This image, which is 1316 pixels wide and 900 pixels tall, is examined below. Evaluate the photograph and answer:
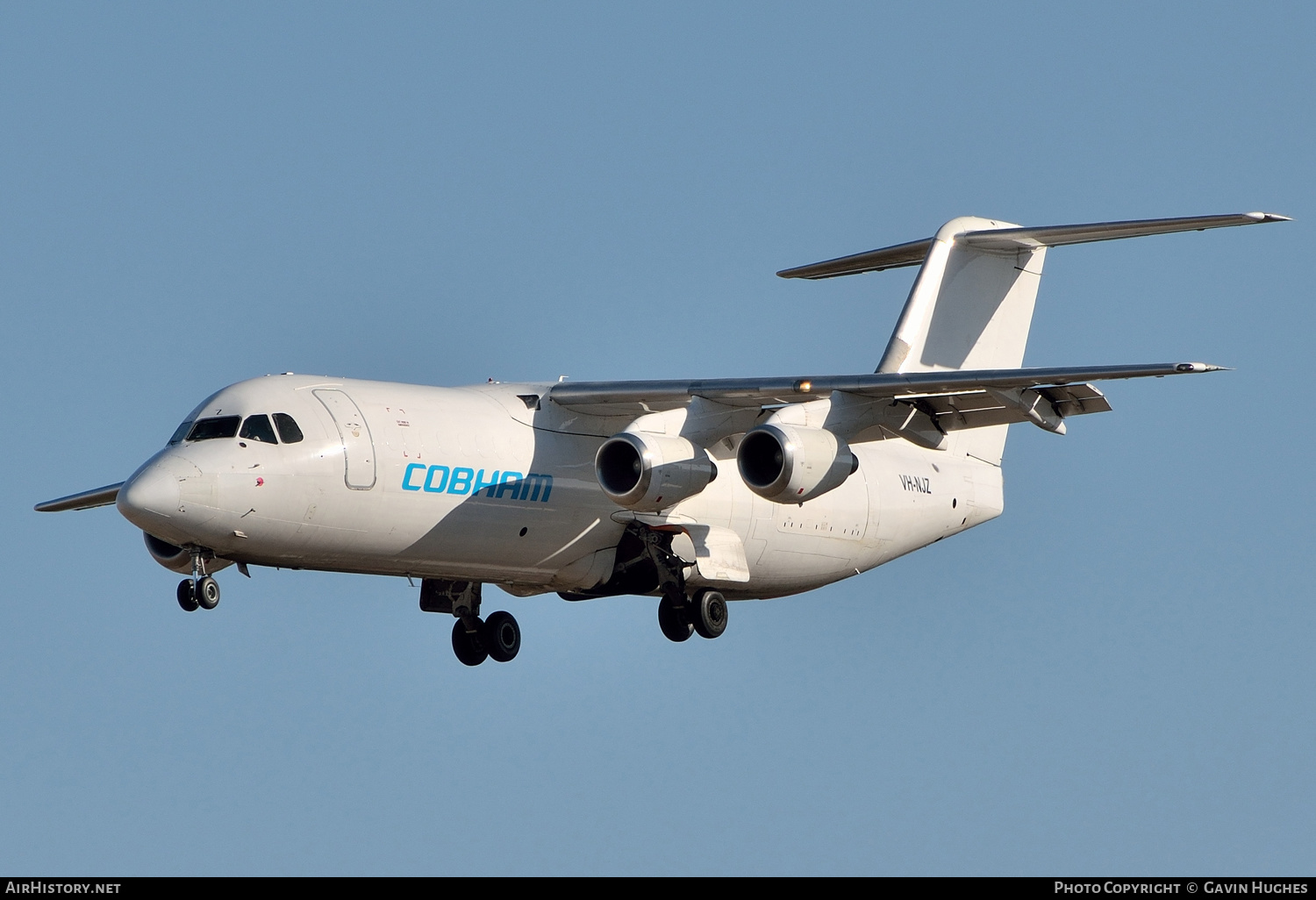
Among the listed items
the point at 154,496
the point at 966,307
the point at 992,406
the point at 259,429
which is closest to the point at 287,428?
the point at 259,429

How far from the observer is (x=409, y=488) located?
14.8m

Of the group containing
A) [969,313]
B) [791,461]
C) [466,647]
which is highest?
[969,313]

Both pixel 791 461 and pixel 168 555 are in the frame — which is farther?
pixel 168 555

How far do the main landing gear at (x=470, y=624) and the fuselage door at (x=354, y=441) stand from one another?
2749mm

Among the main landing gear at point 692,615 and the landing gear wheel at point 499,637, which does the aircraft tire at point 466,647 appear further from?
the main landing gear at point 692,615

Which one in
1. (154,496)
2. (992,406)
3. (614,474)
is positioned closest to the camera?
(154,496)

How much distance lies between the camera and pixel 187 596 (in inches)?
556

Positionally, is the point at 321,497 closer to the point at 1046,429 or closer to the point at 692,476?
the point at 692,476

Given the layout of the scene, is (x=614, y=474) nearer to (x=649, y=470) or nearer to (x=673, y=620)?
(x=649, y=470)

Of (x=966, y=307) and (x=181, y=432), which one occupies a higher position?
(x=966, y=307)

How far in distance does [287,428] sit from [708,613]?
4.01 meters

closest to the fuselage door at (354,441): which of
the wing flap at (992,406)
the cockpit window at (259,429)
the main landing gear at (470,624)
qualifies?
the cockpit window at (259,429)

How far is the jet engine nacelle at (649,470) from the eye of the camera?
1523 centimetres

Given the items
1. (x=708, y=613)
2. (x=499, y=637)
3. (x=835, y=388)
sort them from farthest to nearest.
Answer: (x=499, y=637), (x=708, y=613), (x=835, y=388)
